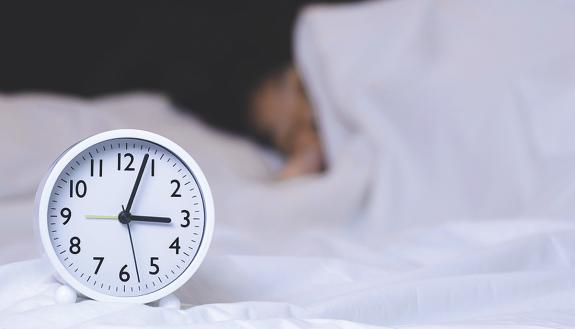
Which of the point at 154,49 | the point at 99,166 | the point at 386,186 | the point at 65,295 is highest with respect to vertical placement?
the point at 154,49

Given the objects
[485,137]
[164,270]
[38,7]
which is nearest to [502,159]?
[485,137]

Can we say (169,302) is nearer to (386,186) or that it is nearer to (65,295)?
(65,295)

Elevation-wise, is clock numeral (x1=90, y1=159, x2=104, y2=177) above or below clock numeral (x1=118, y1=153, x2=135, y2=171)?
below

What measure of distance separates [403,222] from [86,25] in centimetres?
91

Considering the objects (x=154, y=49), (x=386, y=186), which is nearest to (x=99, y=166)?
(x=386, y=186)

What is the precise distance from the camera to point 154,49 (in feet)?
6.00

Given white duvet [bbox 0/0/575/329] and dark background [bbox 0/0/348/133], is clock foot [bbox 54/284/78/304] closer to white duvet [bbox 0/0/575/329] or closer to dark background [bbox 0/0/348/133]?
white duvet [bbox 0/0/575/329]

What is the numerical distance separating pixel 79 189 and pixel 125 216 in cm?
4

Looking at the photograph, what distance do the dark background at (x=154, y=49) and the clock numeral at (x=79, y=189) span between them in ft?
3.47

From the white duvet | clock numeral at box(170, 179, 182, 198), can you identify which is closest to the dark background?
the white duvet

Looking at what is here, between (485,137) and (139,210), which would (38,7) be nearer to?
(485,137)

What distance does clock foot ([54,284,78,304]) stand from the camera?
590 mm

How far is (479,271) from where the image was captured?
74cm

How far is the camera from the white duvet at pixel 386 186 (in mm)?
644
